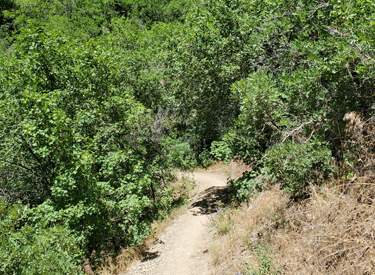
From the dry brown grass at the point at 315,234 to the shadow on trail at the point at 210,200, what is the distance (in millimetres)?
3678

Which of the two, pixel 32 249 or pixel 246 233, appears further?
pixel 246 233

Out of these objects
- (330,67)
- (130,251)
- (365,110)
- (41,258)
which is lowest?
(130,251)

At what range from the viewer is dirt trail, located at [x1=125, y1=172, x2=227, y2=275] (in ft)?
23.1

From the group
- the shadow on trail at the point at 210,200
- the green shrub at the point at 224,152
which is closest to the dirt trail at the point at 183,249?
the shadow on trail at the point at 210,200

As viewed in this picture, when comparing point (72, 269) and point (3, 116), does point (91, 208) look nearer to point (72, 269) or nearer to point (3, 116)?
point (72, 269)

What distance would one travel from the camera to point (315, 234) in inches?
177

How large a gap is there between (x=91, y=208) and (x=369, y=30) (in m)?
6.80

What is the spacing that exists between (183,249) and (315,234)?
4495mm

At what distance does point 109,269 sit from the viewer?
295 inches

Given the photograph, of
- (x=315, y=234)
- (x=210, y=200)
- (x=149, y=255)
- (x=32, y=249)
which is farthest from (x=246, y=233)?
(x=210, y=200)

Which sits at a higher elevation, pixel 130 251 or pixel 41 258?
pixel 41 258

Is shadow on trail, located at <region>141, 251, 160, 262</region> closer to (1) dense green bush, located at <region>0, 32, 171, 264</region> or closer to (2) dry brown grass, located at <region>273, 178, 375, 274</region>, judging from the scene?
(1) dense green bush, located at <region>0, 32, 171, 264</region>

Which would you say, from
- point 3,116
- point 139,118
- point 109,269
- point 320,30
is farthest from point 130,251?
point 320,30

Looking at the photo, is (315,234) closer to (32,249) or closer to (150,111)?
(32,249)
